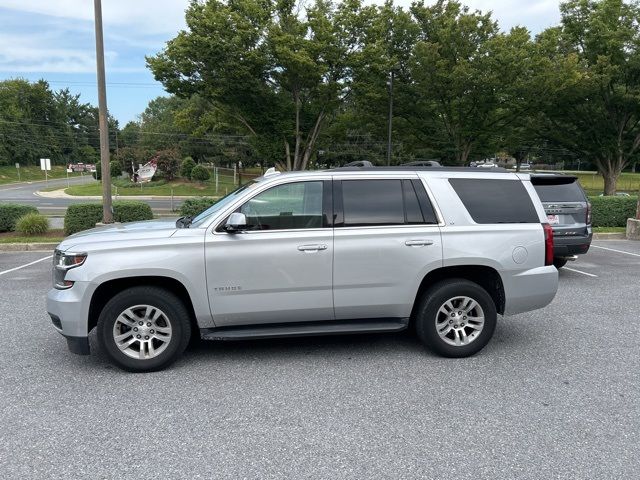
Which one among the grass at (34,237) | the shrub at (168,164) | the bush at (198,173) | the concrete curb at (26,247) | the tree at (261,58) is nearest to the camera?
the concrete curb at (26,247)

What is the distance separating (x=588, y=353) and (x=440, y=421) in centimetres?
223

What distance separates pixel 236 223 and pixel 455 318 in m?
2.22

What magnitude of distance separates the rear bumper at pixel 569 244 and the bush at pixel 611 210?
7273 millimetres

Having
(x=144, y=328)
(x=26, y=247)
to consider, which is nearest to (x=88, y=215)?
(x=26, y=247)

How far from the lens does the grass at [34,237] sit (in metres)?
11.1

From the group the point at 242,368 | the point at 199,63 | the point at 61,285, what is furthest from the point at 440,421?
the point at 199,63

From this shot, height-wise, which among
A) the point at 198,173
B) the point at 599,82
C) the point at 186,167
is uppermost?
the point at 599,82

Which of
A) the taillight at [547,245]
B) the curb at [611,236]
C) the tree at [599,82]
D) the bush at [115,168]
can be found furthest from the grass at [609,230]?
the bush at [115,168]

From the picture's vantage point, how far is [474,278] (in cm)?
475

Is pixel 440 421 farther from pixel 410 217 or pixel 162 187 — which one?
pixel 162 187

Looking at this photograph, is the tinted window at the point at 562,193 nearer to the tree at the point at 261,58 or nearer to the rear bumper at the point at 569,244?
the rear bumper at the point at 569,244

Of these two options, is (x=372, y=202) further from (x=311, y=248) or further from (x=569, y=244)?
(x=569, y=244)

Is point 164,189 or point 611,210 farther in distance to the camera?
point 164,189

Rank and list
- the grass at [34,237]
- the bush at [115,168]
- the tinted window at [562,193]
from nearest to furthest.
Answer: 1. the tinted window at [562,193]
2. the grass at [34,237]
3. the bush at [115,168]
